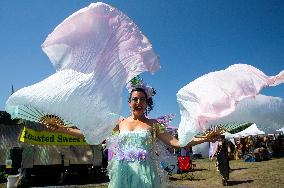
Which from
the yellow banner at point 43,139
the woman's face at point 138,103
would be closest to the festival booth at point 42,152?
the yellow banner at point 43,139

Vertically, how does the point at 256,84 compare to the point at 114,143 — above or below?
above

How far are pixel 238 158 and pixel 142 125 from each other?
26274 millimetres

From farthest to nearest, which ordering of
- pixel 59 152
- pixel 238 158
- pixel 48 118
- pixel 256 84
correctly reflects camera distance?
pixel 238 158
pixel 59 152
pixel 48 118
pixel 256 84

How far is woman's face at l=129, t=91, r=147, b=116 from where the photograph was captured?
13.1 feet

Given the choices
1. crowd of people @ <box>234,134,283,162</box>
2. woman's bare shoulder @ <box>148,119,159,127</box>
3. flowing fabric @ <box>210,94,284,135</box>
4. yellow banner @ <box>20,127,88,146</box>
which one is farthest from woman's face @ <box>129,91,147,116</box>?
crowd of people @ <box>234,134,283,162</box>

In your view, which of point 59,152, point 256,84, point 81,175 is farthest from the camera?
point 81,175

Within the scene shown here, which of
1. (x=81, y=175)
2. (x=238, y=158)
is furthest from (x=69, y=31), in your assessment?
(x=238, y=158)

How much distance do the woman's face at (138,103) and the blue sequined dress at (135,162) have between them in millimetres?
254

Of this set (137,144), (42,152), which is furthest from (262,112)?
(42,152)

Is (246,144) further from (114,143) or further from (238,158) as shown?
(114,143)

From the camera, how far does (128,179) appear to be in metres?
3.65

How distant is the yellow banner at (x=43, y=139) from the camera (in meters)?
13.9

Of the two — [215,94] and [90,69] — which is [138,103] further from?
[215,94]

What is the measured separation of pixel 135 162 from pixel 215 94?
1.10 meters
